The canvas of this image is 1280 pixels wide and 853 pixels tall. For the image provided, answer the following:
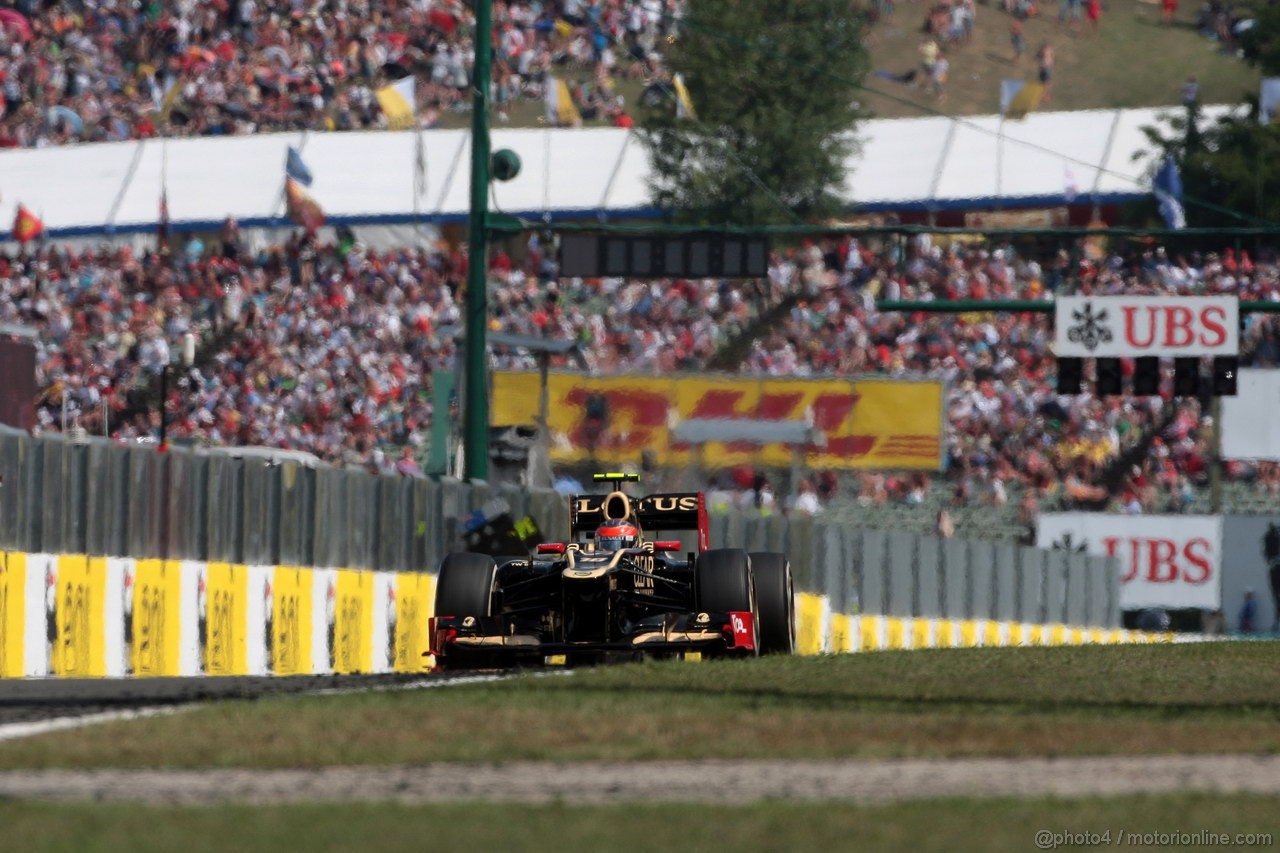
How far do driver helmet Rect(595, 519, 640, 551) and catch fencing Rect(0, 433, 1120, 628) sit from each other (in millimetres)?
2916

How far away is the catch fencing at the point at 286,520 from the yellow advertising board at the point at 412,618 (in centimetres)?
15

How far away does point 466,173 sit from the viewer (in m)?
56.6

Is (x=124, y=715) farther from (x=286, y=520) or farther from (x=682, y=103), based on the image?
(x=682, y=103)

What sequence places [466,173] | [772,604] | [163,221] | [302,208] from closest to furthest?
1. [772,604]
2. [302,208]
3. [163,221]
4. [466,173]

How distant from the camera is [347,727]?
9.90 m

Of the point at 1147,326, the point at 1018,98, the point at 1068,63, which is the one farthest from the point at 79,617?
the point at 1068,63

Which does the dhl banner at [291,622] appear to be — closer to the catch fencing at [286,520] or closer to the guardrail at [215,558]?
the guardrail at [215,558]

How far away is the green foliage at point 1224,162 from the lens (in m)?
54.1

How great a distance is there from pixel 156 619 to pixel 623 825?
9.85 meters

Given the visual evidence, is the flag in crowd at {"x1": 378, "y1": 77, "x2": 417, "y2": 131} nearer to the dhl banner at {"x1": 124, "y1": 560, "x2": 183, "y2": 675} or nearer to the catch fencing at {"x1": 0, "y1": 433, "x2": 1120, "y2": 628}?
the catch fencing at {"x1": 0, "y1": 433, "x2": 1120, "y2": 628}

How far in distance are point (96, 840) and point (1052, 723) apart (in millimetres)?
4647

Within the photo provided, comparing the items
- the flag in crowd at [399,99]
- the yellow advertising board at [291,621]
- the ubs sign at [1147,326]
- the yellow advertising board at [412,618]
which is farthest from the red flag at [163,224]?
the yellow advertising board at [291,621]

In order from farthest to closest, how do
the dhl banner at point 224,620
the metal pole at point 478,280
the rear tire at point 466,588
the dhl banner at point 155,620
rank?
A: 1. the metal pole at point 478,280
2. the dhl banner at point 224,620
3. the dhl banner at point 155,620
4. the rear tire at point 466,588

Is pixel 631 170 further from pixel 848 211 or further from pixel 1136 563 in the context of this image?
pixel 1136 563
